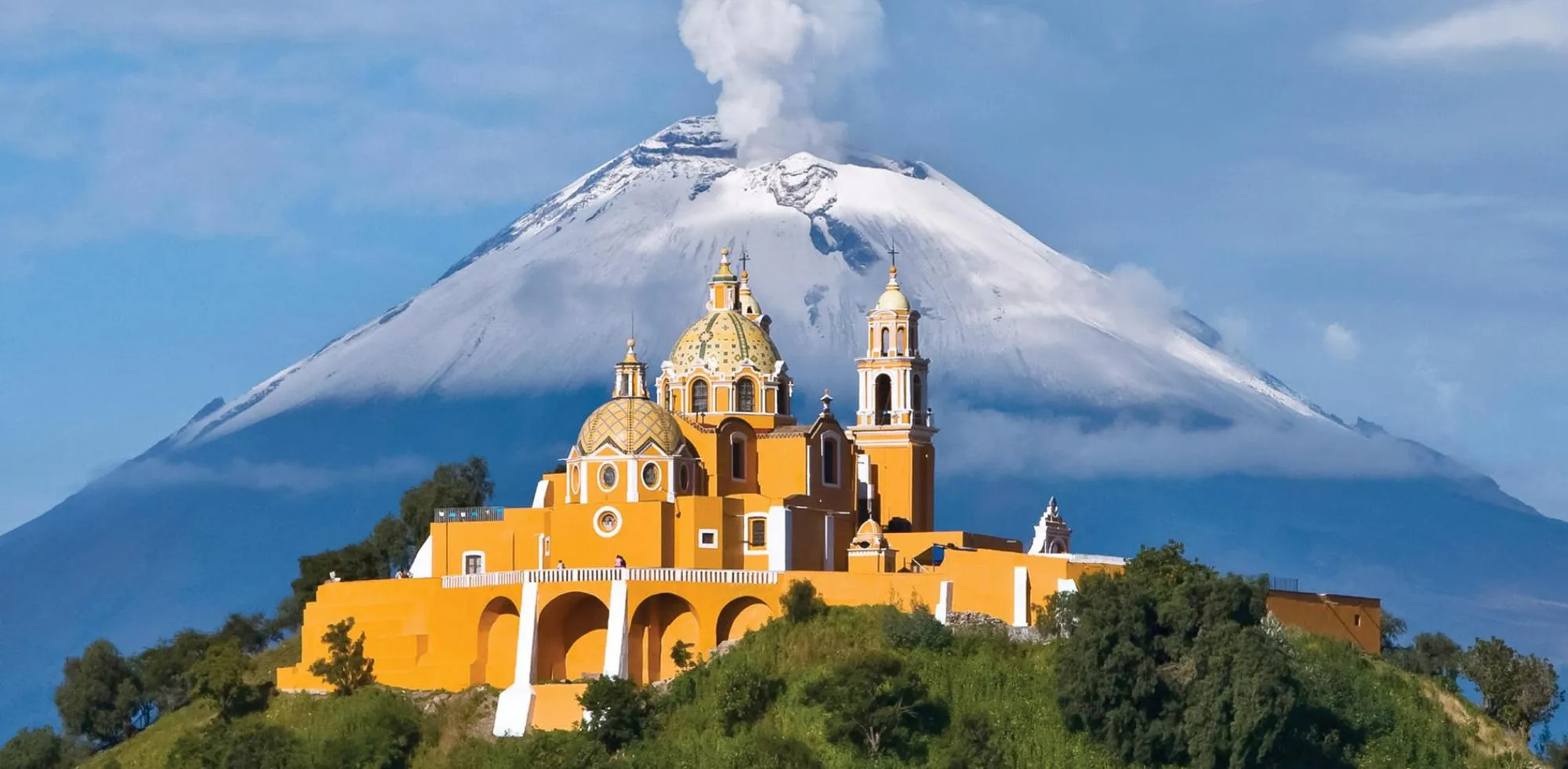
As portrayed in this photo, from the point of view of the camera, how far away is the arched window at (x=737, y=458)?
67.5 m

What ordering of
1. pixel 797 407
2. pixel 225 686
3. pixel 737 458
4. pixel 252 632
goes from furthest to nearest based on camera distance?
pixel 797 407, pixel 252 632, pixel 737 458, pixel 225 686

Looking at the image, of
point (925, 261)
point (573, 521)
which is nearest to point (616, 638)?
point (573, 521)

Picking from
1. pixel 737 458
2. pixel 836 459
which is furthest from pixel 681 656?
pixel 836 459

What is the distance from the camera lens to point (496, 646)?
65562 millimetres

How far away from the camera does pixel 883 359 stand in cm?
7206

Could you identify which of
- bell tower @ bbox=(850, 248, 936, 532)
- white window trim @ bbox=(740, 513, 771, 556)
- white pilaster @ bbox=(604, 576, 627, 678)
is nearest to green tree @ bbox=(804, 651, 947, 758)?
white pilaster @ bbox=(604, 576, 627, 678)

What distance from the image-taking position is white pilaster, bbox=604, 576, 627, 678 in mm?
62750

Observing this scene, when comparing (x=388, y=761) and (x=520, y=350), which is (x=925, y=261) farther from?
(x=388, y=761)

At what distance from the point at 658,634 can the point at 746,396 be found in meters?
7.42

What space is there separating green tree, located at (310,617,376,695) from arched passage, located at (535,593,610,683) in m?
4.36

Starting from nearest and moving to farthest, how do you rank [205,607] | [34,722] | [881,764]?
[881,764] → [34,722] → [205,607]

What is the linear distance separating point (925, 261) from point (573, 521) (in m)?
76.4

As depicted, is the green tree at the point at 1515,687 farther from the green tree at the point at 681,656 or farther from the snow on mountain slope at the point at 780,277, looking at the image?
the snow on mountain slope at the point at 780,277

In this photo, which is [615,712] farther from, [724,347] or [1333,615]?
[1333,615]
